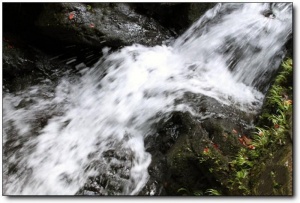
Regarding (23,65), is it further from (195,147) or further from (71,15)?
(195,147)

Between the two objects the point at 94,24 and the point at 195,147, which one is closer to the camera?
the point at 195,147

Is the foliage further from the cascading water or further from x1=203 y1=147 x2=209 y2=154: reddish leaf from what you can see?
the cascading water

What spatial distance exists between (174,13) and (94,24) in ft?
4.24

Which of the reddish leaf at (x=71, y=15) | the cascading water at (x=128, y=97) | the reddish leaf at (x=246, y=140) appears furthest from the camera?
the reddish leaf at (x=71, y=15)

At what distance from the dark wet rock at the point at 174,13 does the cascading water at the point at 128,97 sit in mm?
143

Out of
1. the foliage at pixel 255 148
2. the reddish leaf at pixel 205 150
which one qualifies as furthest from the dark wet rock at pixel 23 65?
the foliage at pixel 255 148

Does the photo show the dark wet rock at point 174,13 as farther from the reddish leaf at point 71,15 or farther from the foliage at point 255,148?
the foliage at point 255,148

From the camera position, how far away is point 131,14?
4.70 meters

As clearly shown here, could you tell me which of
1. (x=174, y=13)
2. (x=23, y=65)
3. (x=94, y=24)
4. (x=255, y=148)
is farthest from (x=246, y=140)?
(x=23, y=65)

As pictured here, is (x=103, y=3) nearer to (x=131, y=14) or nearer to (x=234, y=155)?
(x=131, y=14)

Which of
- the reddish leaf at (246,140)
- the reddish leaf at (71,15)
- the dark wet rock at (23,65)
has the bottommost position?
the reddish leaf at (246,140)

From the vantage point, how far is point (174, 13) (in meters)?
4.76

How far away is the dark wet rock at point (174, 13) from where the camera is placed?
4.54 m

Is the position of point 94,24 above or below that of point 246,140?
above
